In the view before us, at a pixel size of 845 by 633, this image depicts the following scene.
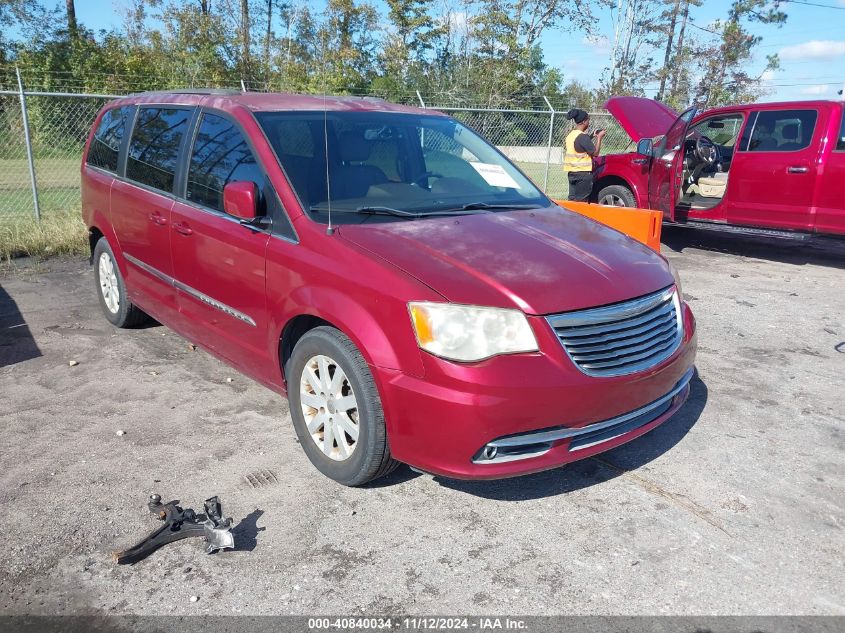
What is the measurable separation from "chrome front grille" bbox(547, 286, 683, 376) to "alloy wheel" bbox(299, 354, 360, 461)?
996mm

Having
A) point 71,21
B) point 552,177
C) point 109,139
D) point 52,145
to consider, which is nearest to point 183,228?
point 109,139

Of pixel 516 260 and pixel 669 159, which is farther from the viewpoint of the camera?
pixel 669 159

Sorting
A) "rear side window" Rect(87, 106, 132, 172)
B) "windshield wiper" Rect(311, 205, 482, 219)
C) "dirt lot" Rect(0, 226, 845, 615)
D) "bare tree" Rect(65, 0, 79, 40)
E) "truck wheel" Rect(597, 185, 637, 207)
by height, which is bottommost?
"dirt lot" Rect(0, 226, 845, 615)

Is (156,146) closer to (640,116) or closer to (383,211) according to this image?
(383,211)

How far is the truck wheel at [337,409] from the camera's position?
2961mm

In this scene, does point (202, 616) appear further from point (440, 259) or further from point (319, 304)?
point (440, 259)

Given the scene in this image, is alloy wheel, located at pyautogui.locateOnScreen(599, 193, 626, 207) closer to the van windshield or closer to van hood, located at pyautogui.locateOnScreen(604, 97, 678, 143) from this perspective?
van hood, located at pyautogui.locateOnScreen(604, 97, 678, 143)

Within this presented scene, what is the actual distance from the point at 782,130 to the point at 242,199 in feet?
23.8

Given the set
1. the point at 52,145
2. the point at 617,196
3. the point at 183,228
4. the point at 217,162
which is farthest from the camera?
the point at 52,145

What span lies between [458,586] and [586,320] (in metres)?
1.21

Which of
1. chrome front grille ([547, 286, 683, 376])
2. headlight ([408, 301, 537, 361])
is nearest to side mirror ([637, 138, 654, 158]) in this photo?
chrome front grille ([547, 286, 683, 376])

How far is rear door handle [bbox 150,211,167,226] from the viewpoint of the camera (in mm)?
4355

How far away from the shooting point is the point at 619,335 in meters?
3.00

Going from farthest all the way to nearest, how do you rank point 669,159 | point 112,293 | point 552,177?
point 552,177
point 669,159
point 112,293
